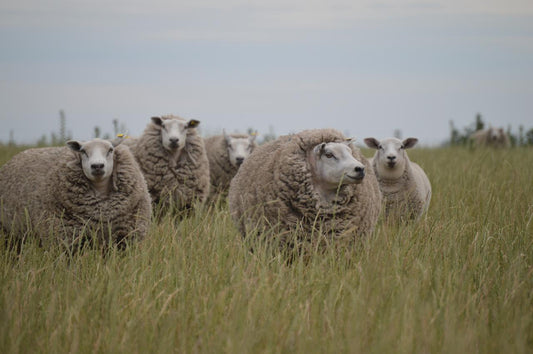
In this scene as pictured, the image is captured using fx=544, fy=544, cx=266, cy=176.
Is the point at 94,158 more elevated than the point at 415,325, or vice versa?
the point at 94,158

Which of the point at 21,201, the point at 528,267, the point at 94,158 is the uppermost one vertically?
the point at 94,158

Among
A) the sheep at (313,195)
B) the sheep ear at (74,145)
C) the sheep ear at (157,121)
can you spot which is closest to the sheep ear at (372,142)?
the sheep at (313,195)

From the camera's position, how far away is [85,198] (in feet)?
16.0

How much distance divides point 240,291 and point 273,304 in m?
0.24

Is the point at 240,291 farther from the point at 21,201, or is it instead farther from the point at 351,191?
the point at 21,201

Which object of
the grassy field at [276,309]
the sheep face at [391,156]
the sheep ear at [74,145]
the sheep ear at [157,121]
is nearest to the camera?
the grassy field at [276,309]

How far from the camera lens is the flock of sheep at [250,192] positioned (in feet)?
14.1

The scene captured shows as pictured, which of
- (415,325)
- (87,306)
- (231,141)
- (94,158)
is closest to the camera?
(415,325)

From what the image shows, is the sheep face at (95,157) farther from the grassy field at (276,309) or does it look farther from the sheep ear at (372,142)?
the sheep ear at (372,142)

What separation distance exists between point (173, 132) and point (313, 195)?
324 cm

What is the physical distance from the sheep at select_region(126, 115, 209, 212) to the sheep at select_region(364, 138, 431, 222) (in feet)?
7.43

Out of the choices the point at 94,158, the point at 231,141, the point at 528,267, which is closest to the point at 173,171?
the point at 231,141

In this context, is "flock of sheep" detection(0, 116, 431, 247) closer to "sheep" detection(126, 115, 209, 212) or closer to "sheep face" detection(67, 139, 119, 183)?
"sheep face" detection(67, 139, 119, 183)

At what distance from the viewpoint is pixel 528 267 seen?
4.16 metres
